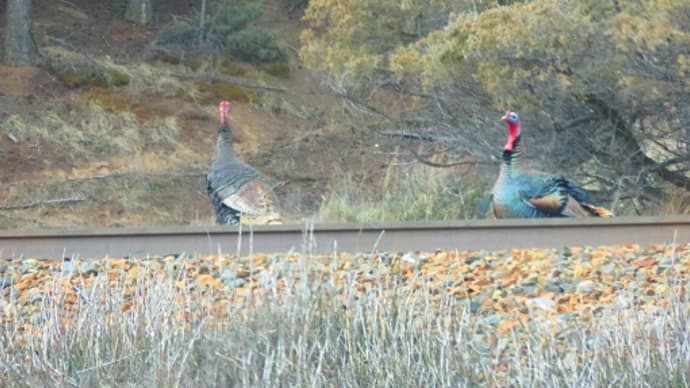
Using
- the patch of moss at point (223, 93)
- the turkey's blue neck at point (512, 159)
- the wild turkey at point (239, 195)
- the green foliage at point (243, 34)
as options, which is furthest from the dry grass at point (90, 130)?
the turkey's blue neck at point (512, 159)

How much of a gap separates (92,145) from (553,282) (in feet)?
55.5

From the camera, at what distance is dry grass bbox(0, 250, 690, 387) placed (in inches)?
245

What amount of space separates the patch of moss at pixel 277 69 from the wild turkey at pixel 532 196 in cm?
1842

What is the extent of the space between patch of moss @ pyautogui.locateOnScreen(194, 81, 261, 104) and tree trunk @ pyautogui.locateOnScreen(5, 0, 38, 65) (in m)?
3.45

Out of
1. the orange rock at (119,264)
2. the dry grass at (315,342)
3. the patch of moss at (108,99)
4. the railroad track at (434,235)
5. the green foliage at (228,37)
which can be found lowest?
the dry grass at (315,342)

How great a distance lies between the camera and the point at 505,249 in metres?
10.2

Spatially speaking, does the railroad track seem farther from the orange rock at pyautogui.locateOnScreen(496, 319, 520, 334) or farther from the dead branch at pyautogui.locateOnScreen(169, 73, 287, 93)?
the dead branch at pyautogui.locateOnScreen(169, 73, 287, 93)

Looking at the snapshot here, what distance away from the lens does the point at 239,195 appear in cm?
1280

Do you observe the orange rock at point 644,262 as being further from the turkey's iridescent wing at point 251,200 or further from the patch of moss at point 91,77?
the patch of moss at point 91,77

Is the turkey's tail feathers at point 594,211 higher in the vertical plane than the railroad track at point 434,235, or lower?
higher

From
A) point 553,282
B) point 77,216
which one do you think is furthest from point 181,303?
point 77,216

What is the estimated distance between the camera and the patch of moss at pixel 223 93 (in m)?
28.0

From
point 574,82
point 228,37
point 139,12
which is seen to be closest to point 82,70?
point 228,37

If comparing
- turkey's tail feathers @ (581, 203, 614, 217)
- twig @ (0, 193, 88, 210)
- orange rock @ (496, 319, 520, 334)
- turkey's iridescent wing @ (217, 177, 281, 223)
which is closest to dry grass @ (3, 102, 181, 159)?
twig @ (0, 193, 88, 210)
